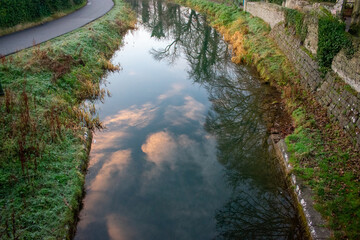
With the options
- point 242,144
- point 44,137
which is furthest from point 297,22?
point 44,137

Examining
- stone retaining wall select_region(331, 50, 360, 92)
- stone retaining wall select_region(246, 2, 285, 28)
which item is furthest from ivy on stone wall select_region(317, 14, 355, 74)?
stone retaining wall select_region(246, 2, 285, 28)

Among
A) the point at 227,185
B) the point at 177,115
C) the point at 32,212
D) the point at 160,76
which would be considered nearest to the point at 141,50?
the point at 160,76

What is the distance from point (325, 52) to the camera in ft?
27.0

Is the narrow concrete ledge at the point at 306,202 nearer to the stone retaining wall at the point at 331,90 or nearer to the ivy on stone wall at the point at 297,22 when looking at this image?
the stone retaining wall at the point at 331,90

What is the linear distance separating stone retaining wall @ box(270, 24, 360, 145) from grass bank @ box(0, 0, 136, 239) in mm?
6895

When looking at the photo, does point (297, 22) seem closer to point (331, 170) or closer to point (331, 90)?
point (331, 90)

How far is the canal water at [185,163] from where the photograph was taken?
5.42 metres

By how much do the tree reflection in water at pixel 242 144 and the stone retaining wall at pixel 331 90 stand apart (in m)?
1.56

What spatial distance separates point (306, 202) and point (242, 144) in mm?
2975

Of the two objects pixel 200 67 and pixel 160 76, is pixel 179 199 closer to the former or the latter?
pixel 160 76

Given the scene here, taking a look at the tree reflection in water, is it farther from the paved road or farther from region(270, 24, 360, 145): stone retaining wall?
the paved road

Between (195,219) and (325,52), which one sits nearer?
(195,219)

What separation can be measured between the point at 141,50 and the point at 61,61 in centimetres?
758

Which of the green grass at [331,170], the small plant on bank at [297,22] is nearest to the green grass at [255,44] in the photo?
the small plant on bank at [297,22]
